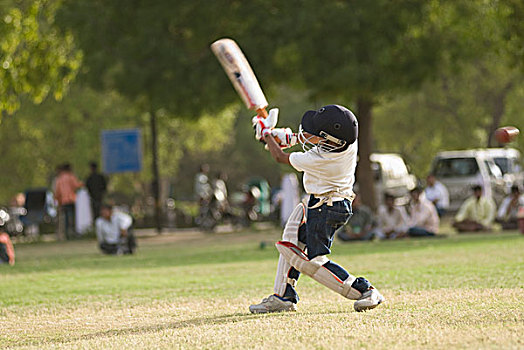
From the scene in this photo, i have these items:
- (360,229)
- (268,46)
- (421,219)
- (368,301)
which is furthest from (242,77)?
(268,46)

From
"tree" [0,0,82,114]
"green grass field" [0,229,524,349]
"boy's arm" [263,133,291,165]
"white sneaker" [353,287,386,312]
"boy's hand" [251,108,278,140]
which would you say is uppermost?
"tree" [0,0,82,114]

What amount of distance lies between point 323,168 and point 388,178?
83.6ft

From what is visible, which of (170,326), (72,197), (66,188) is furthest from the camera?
(72,197)

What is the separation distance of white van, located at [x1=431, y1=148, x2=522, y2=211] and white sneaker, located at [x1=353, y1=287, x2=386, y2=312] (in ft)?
76.3

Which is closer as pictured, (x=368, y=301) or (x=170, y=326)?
(x=170, y=326)

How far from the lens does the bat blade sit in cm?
1000

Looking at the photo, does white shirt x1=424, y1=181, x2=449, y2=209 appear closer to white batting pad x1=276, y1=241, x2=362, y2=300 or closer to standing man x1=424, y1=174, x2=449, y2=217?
standing man x1=424, y1=174, x2=449, y2=217

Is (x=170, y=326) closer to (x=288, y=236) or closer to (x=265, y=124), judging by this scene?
(x=288, y=236)

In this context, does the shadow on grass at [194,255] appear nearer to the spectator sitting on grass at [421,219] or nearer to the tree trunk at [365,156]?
the spectator sitting on grass at [421,219]

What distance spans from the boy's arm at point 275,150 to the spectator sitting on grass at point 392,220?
524 inches

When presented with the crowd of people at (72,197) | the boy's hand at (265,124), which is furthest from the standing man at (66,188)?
the boy's hand at (265,124)

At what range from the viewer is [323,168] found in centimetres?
873

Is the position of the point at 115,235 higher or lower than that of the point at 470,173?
lower

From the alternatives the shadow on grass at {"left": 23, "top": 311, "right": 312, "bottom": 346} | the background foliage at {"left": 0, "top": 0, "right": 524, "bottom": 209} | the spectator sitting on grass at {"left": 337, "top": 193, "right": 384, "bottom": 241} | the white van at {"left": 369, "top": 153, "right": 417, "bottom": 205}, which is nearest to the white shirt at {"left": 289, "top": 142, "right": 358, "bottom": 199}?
the shadow on grass at {"left": 23, "top": 311, "right": 312, "bottom": 346}
